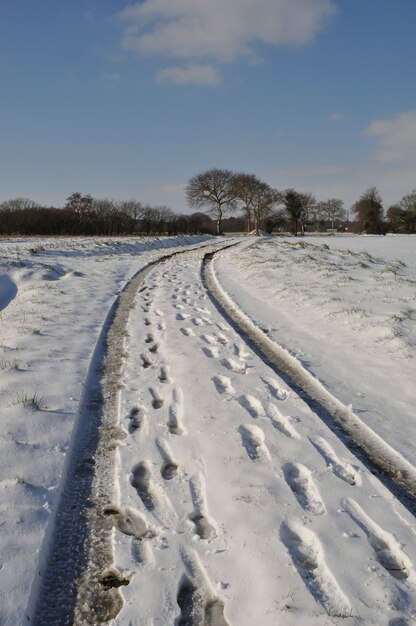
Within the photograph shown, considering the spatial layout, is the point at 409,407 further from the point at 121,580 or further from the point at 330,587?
the point at 121,580

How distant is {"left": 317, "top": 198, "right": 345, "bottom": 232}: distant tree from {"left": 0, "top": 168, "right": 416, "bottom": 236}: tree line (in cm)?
1193

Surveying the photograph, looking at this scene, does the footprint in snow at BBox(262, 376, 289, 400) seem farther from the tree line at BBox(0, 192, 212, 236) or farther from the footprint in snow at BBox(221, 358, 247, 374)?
the tree line at BBox(0, 192, 212, 236)

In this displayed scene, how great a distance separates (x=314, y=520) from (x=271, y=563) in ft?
1.51

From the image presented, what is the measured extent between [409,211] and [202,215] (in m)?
27.5

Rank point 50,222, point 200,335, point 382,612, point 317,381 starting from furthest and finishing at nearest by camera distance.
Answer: point 50,222, point 200,335, point 317,381, point 382,612

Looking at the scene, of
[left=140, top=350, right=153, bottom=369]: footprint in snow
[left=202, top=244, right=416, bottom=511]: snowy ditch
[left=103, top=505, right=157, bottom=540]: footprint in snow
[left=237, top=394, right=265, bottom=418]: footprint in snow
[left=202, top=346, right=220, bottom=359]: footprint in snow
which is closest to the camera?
[left=103, top=505, right=157, bottom=540]: footprint in snow

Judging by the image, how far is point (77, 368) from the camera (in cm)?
536

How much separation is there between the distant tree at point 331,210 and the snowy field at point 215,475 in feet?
231

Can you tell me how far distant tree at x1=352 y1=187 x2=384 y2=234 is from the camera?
55281mm

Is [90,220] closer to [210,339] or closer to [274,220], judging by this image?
[274,220]

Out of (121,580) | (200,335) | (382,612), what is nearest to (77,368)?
(200,335)

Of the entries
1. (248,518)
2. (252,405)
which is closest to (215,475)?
(248,518)

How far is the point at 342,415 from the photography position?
166 inches

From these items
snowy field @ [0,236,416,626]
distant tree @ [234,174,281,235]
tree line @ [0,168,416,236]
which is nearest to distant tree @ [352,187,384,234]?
tree line @ [0,168,416,236]
